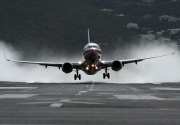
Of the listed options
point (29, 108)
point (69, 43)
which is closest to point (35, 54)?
point (69, 43)

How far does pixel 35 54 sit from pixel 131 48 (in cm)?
3506

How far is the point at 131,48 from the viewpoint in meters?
181

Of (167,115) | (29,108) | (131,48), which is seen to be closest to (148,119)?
(167,115)

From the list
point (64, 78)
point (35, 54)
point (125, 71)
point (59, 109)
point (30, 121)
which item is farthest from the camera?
point (35, 54)

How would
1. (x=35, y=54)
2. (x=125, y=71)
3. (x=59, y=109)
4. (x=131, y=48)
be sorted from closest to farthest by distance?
(x=59, y=109), (x=125, y=71), (x=35, y=54), (x=131, y=48)

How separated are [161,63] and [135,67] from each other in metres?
5.73

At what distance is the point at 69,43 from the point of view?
18888cm

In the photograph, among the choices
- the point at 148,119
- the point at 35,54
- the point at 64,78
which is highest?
the point at 35,54

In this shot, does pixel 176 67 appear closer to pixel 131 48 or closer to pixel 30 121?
pixel 131 48

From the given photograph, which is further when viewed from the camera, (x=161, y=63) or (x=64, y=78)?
(x=161, y=63)

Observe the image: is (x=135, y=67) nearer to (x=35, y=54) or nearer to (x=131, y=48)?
(x=35, y=54)

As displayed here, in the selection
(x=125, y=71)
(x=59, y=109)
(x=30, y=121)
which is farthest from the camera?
(x=125, y=71)

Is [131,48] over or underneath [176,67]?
over

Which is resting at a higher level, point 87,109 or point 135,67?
point 135,67
